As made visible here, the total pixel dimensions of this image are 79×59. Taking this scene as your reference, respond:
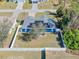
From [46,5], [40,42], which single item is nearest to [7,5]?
[46,5]

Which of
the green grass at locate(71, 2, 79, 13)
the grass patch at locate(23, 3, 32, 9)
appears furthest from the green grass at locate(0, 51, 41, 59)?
the grass patch at locate(23, 3, 32, 9)

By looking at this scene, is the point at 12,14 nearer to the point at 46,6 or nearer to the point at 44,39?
the point at 46,6

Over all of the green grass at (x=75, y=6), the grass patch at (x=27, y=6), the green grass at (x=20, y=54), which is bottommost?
the green grass at (x=20, y=54)

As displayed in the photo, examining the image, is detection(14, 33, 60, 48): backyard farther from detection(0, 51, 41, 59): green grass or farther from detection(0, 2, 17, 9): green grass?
detection(0, 2, 17, 9): green grass

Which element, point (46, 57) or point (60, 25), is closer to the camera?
point (46, 57)

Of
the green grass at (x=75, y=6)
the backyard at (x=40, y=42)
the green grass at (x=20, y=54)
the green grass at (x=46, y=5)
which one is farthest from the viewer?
the green grass at (x=46, y=5)

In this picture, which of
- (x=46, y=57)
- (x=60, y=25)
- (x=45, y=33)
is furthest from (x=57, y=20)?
(x=46, y=57)

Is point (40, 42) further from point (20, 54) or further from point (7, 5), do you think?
point (7, 5)

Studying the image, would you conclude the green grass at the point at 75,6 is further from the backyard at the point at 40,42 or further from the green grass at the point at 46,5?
the backyard at the point at 40,42

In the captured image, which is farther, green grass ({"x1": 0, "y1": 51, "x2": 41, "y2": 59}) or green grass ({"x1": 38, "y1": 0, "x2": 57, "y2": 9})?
green grass ({"x1": 38, "y1": 0, "x2": 57, "y2": 9})

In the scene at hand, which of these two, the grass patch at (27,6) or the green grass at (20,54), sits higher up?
the grass patch at (27,6)

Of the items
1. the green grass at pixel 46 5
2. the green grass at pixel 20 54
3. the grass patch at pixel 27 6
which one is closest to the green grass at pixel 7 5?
the grass patch at pixel 27 6
